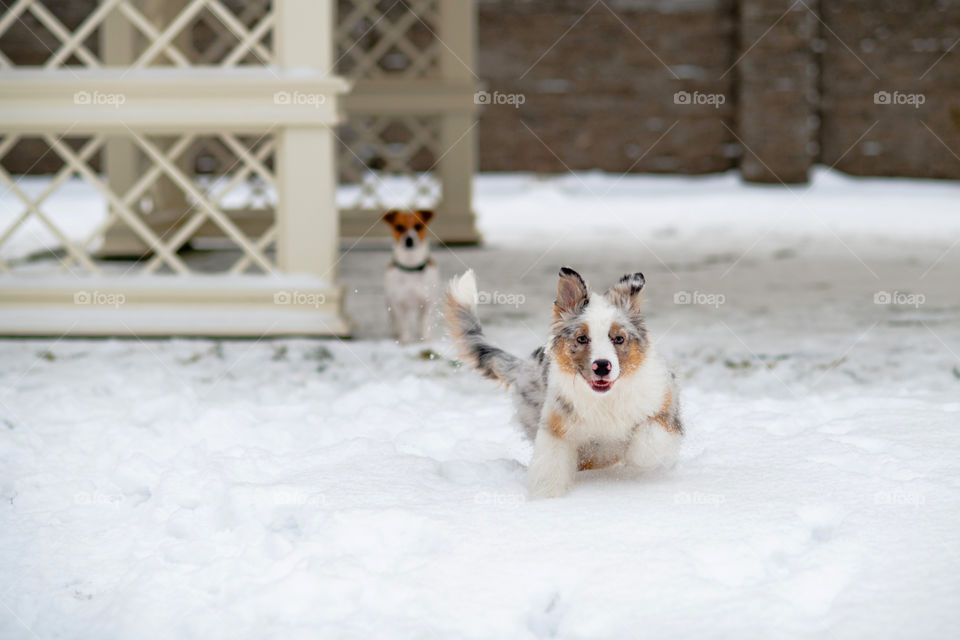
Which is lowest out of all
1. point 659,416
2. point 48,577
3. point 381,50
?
point 48,577

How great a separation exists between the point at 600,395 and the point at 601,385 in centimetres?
10

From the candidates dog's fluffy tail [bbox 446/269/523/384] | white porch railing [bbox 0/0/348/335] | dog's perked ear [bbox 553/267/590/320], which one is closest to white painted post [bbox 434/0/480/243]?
white porch railing [bbox 0/0/348/335]

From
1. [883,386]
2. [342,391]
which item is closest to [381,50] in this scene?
[342,391]

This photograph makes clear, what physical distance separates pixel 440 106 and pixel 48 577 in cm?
693

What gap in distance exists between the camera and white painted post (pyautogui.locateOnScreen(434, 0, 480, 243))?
8844 millimetres

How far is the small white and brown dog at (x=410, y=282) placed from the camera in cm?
529

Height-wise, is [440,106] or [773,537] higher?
[440,106]

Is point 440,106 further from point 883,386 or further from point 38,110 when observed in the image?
point 883,386

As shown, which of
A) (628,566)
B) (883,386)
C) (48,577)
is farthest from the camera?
→ (883,386)

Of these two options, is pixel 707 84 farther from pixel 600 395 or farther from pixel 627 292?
pixel 600 395

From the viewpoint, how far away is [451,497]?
9.52 feet

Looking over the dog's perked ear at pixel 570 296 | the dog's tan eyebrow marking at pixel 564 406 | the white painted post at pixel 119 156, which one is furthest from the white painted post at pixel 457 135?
the dog's tan eyebrow marking at pixel 564 406

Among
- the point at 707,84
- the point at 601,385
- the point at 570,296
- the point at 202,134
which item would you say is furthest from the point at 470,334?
the point at 707,84

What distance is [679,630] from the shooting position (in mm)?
2217
